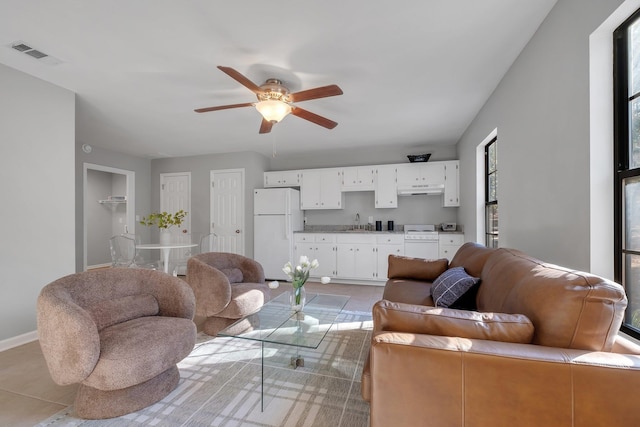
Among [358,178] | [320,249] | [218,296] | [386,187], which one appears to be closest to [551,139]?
[218,296]

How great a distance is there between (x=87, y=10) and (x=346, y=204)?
450 cm

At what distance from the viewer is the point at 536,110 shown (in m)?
1.99

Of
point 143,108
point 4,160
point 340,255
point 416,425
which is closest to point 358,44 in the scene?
point 416,425

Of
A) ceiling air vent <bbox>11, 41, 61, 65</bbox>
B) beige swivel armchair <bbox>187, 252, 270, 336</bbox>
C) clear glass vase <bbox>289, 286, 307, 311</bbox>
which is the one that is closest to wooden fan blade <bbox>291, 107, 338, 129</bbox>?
clear glass vase <bbox>289, 286, 307, 311</bbox>

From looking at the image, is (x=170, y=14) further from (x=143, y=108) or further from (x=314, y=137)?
(x=314, y=137)

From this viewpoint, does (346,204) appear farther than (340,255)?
Yes

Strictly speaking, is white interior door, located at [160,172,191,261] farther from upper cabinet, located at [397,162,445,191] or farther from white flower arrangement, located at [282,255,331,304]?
upper cabinet, located at [397,162,445,191]

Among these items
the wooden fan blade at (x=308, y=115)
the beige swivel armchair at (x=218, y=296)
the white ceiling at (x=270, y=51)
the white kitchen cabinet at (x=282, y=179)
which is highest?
the white ceiling at (x=270, y=51)

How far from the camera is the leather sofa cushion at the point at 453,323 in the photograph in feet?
3.51

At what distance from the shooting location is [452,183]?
4.73 m

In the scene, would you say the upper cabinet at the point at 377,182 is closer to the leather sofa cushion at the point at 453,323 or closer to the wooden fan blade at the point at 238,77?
the wooden fan blade at the point at 238,77

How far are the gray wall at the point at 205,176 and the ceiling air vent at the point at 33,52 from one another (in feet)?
10.6

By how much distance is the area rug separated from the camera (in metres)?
1.58

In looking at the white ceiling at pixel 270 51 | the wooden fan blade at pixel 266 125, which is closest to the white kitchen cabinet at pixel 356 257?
the white ceiling at pixel 270 51
